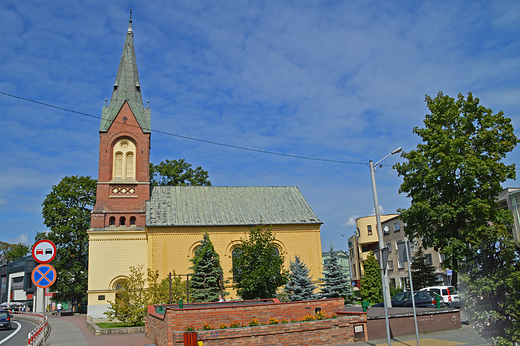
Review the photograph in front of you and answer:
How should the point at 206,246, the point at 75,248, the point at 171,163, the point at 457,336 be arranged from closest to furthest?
the point at 457,336, the point at 206,246, the point at 75,248, the point at 171,163

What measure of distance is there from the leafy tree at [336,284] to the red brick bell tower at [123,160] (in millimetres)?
16875

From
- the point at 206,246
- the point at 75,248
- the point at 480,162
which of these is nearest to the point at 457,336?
the point at 480,162

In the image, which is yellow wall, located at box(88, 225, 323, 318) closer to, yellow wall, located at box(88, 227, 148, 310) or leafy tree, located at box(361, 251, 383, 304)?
yellow wall, located at box(88, 227, 148, 310)

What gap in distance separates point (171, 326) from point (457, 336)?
1007 cm

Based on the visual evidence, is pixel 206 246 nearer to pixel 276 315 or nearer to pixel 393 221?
pixel 276 315

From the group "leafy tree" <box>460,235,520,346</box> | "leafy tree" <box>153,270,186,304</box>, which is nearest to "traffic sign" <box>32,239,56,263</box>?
"leafy tree" <box>460,235,520,346</box>

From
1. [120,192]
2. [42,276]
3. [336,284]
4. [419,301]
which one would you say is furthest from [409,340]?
[120,192]

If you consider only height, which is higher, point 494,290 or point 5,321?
point 494,290

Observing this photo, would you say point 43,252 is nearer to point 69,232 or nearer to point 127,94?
point 127,94

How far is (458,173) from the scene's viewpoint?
20625mm

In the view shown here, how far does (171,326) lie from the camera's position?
12.5 meters

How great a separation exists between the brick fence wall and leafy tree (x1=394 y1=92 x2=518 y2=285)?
906 cm

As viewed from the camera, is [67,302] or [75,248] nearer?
[75,248]

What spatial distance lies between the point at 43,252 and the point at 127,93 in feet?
93.2
